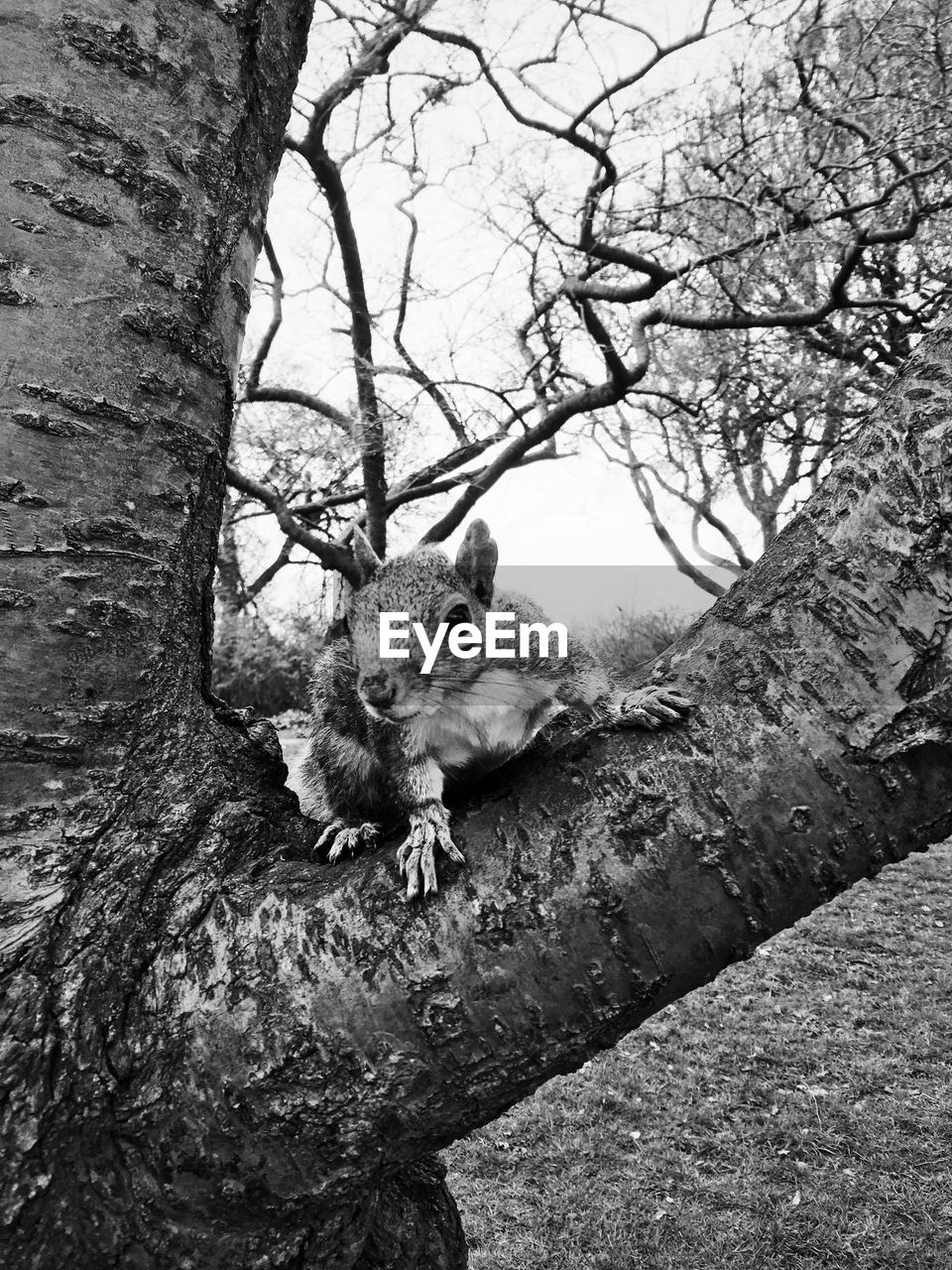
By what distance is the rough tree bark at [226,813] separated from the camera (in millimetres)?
920

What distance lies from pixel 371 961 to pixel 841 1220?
2.26 meters

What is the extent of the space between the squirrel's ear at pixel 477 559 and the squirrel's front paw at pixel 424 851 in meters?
0.44

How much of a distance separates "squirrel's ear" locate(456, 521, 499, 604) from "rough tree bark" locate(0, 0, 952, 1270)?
375mm

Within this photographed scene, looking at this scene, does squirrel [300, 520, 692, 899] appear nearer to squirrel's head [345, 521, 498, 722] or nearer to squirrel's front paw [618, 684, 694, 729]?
squirrel's head [345, 521, 498, 722]

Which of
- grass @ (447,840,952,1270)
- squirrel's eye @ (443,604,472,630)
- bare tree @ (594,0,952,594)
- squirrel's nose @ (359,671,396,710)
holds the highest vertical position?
bare tree @ (594,0,952,594)

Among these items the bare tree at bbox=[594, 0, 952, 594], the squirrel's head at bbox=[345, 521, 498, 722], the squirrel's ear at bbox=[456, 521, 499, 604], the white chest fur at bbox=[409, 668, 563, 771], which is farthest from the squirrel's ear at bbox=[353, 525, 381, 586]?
the bare tree at bbox=[594, 0, 952, 594]

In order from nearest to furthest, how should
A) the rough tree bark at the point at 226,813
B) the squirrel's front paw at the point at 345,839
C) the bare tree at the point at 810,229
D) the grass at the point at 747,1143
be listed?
the rough tree bark at the point at 226,813, the squirrel's front paw at the point at 345,839, the grass at the point at 747,1143, the bare tree at the point at 810,229

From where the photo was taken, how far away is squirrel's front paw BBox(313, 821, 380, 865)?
1.25 meters

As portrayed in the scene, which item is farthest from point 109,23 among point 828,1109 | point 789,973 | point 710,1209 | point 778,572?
point 789,973

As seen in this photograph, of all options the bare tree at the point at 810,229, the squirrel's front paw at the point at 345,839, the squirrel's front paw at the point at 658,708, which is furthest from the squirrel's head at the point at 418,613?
the bare tree at the point at 810,229

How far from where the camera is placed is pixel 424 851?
1.03 meters

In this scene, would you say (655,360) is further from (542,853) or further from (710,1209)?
(542,853)

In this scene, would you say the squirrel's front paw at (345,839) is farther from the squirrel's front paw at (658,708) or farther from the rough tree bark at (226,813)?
the squirrel's front paw at (658,708)

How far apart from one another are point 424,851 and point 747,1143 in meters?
2.47
